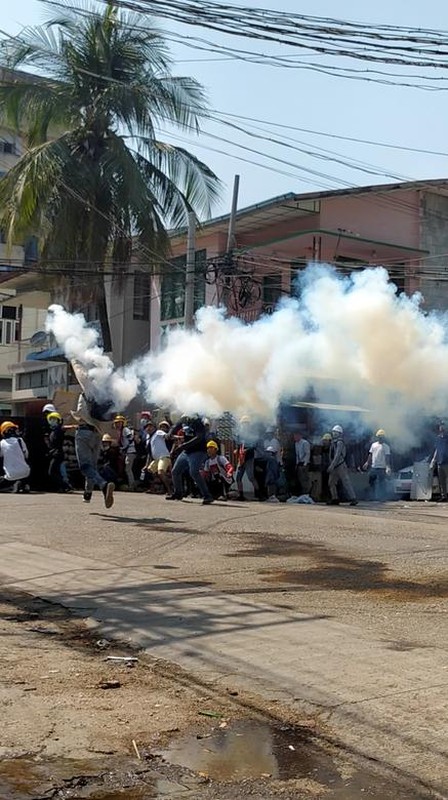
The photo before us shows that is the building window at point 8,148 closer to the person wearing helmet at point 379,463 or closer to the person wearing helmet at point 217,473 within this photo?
the person wearing helmet at point 379,463

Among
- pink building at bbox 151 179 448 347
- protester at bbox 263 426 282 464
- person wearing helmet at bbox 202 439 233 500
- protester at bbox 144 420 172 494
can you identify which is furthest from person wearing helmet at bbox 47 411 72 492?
pink building at bbox 151 179 448 347

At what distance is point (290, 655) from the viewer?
600 cm

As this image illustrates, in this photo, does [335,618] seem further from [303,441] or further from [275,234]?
[275,234]

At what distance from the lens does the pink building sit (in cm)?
2288

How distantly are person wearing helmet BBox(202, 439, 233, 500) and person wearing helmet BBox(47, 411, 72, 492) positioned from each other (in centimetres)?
303

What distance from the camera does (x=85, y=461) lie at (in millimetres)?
13883

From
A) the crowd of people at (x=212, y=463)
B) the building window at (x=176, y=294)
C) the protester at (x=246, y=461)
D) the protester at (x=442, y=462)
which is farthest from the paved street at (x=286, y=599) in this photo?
the building window at (x=176, y=294)

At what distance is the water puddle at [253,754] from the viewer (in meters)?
4.18

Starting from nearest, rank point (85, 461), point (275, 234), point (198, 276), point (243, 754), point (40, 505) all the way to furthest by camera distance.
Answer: point (243, 754) < point (85, 461) < point (40, 505) < point (198, 276) < point (275, 234)

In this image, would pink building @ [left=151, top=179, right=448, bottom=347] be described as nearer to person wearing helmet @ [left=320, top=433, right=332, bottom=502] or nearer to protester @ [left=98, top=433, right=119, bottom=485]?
person wearing helmet @ [left=320, top=433, right=332, bottom=502]

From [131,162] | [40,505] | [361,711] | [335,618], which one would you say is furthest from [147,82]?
[361,711]

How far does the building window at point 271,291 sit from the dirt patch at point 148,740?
17279 mm

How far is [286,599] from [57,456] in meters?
11.5

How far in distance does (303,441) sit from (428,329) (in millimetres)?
3582
